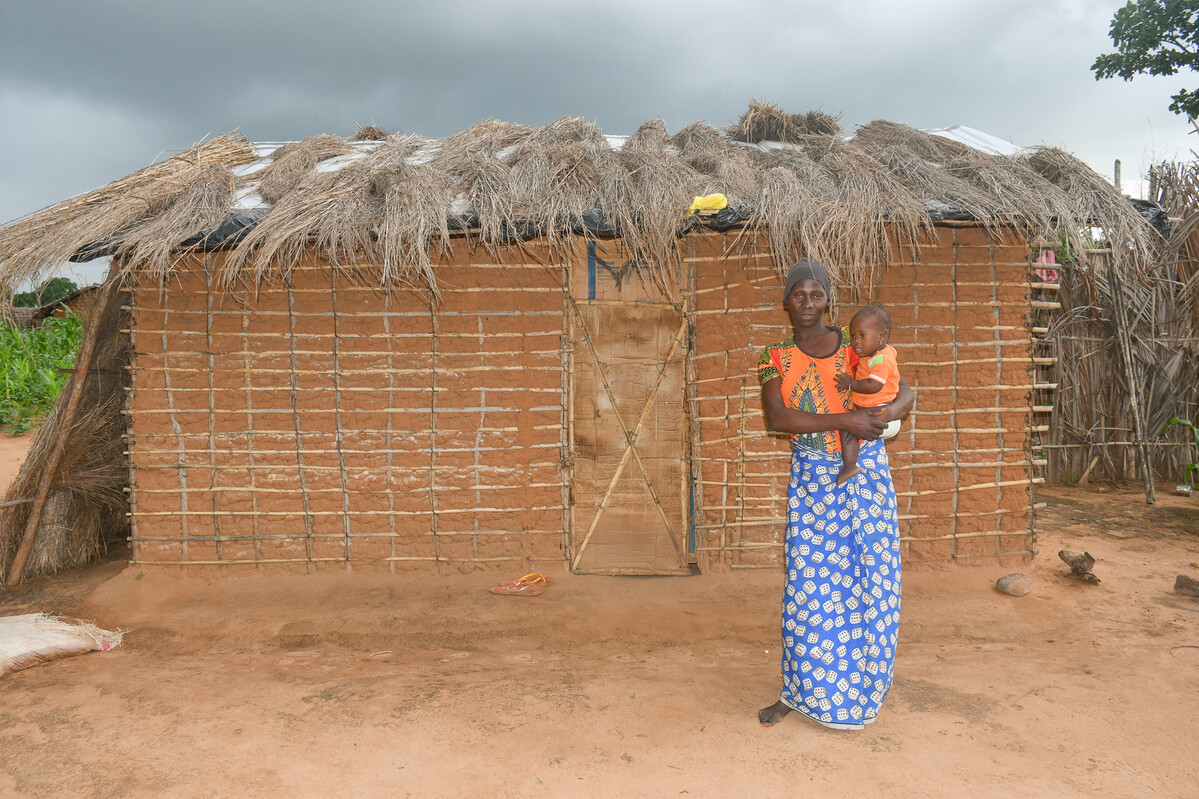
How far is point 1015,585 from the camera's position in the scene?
4289 millimetres

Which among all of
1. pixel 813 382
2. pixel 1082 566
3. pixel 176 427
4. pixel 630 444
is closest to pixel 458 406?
pixel 630 444

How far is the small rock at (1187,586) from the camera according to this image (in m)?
4.21

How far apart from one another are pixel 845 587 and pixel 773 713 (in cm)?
58

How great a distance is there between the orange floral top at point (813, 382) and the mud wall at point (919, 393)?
182 centimetres

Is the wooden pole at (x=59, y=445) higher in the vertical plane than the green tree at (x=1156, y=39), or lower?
lower

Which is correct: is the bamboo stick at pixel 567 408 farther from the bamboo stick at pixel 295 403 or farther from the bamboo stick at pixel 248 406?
the bamboo stick at pixel 248 406

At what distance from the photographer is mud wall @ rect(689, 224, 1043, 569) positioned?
4.43 metres

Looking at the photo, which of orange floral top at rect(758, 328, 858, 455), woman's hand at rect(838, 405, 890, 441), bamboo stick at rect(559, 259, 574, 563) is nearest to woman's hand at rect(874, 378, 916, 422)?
woman's hand at rect(838, 405, 890, 441)

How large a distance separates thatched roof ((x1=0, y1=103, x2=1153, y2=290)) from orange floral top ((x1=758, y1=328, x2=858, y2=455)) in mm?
1773

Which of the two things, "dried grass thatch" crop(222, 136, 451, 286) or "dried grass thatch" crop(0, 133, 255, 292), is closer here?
"dried grass thatch" crop(222, 136, 451, 286)

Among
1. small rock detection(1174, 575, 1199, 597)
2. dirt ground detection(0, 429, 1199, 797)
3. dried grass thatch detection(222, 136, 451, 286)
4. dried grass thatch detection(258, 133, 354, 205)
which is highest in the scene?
dried grass thatch detection(258, 133, 354, 205)

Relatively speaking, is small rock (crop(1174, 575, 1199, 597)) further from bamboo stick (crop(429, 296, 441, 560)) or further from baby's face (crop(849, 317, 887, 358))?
bamboo stick (crop(429, 296, 441, 560))

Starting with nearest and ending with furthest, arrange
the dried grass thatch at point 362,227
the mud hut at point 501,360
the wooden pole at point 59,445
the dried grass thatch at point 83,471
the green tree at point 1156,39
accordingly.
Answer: the dried grass thatch at point 362,227, the mud hut at point 501,360, the wooden pole at point 59,445, the dried grass thatch at point 83,471, the green tree at point 1156,39

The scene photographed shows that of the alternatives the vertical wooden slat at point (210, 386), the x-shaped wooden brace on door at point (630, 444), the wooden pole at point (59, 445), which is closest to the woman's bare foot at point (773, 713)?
the x-shaped wooden brace on door at point (630, 444)
